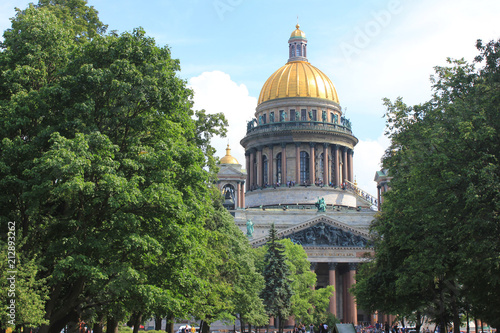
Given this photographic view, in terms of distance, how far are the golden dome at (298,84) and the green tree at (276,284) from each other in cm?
5006

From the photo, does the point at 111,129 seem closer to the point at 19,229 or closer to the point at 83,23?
the point at 19,229

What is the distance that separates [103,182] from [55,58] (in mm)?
7116

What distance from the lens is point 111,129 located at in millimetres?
27406

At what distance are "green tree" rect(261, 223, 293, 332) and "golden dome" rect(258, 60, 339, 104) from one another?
164ft

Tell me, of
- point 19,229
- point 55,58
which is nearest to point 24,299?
point 19,229

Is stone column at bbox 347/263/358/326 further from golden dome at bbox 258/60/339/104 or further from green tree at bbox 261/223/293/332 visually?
golden dome at bbox 258/60/339/104

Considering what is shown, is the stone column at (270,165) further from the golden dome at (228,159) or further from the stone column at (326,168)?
the golden dome at (228,159)

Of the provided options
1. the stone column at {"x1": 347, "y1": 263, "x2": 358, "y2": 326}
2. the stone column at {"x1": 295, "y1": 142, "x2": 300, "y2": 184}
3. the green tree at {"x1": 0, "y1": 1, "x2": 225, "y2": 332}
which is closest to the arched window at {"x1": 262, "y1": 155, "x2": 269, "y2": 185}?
the stone column at {"x1": 295, "y1": 142, "x2": 300, "y2": 184}

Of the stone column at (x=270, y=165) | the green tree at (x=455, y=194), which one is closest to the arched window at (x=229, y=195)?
the stone column at (x=270, y=165)

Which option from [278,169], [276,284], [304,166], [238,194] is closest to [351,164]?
[304,166]

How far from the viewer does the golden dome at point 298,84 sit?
10881cm

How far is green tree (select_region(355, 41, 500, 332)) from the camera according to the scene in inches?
1156

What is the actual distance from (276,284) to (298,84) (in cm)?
5285

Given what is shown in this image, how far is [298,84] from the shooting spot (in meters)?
109
